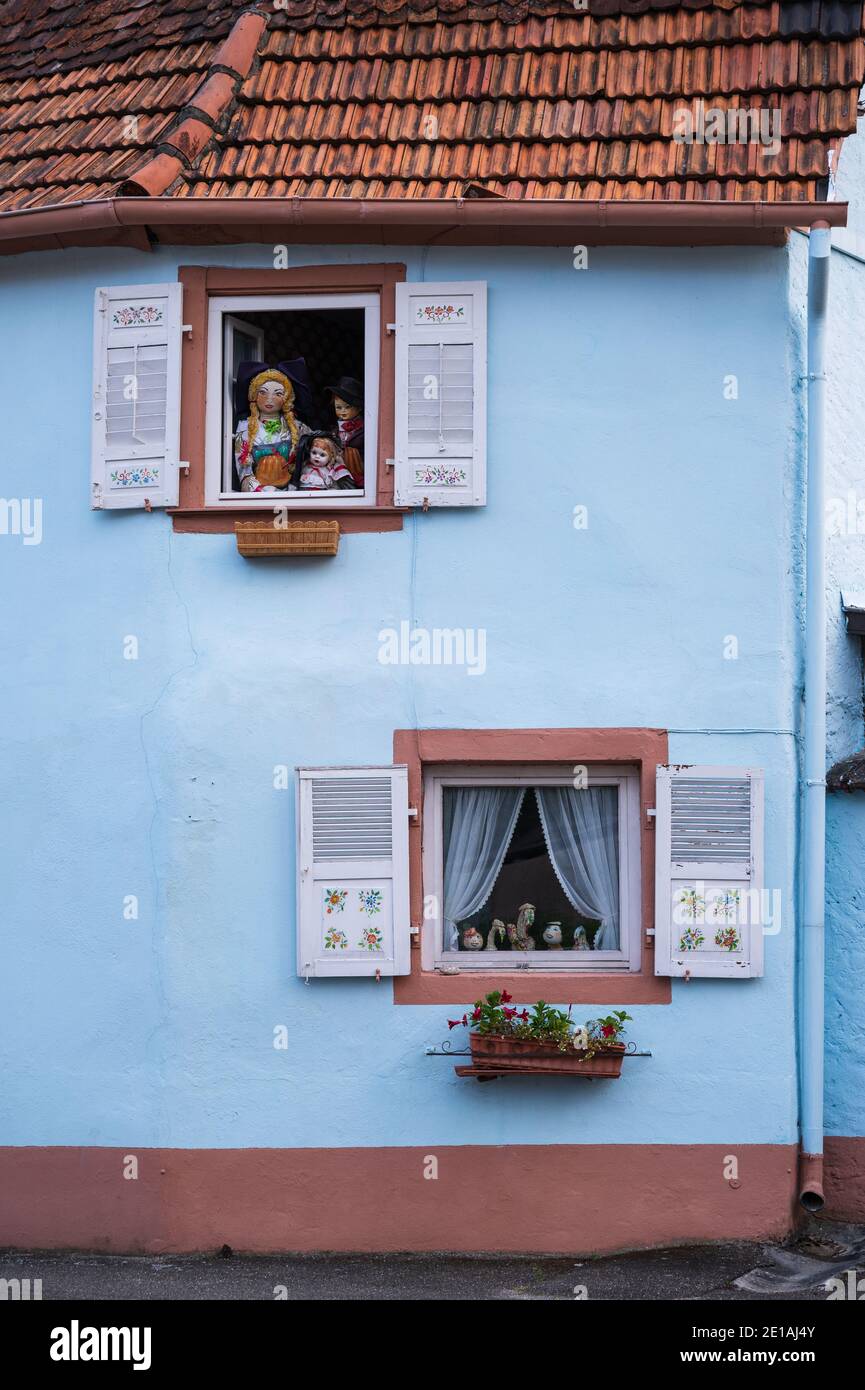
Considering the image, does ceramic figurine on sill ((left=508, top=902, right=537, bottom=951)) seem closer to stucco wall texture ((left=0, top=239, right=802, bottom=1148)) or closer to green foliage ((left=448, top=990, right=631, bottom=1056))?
green foliage ((left=448, top=990, right=631, bottom=1056))

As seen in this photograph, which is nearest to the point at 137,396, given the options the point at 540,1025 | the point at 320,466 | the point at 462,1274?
the point at 320,466

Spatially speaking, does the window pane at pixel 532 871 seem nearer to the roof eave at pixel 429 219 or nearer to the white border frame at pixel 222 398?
the white border frame at pixel 222 398

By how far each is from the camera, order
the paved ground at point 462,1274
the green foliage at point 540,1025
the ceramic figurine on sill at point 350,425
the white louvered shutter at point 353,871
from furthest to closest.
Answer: the ceramic figurine on sill at point 350,425 → the white louvered shutter at point 353,871 → the green foliage at point 540,1025 → the paved ground at point 462,1274

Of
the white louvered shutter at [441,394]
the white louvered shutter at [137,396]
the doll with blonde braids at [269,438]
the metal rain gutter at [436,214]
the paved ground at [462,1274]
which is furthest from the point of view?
the doll with blonde braids at [269,438]

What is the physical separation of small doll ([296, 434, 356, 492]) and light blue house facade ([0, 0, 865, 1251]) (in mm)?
335

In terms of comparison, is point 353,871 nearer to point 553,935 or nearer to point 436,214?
point 553,935

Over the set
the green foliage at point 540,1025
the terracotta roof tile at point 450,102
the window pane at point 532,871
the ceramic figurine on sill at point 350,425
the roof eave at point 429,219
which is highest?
the terracotta roof tile at point 450,102

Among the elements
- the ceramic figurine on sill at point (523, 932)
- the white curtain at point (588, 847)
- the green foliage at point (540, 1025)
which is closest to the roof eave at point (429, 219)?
the white curtain at point (588, 847)

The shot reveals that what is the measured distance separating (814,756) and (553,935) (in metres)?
1.57

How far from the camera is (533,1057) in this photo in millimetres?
8445

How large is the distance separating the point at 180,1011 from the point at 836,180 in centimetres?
602

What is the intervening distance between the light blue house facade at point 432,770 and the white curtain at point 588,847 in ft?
0.38

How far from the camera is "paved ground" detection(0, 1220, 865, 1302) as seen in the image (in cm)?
793

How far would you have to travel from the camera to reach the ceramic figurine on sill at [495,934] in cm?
891
